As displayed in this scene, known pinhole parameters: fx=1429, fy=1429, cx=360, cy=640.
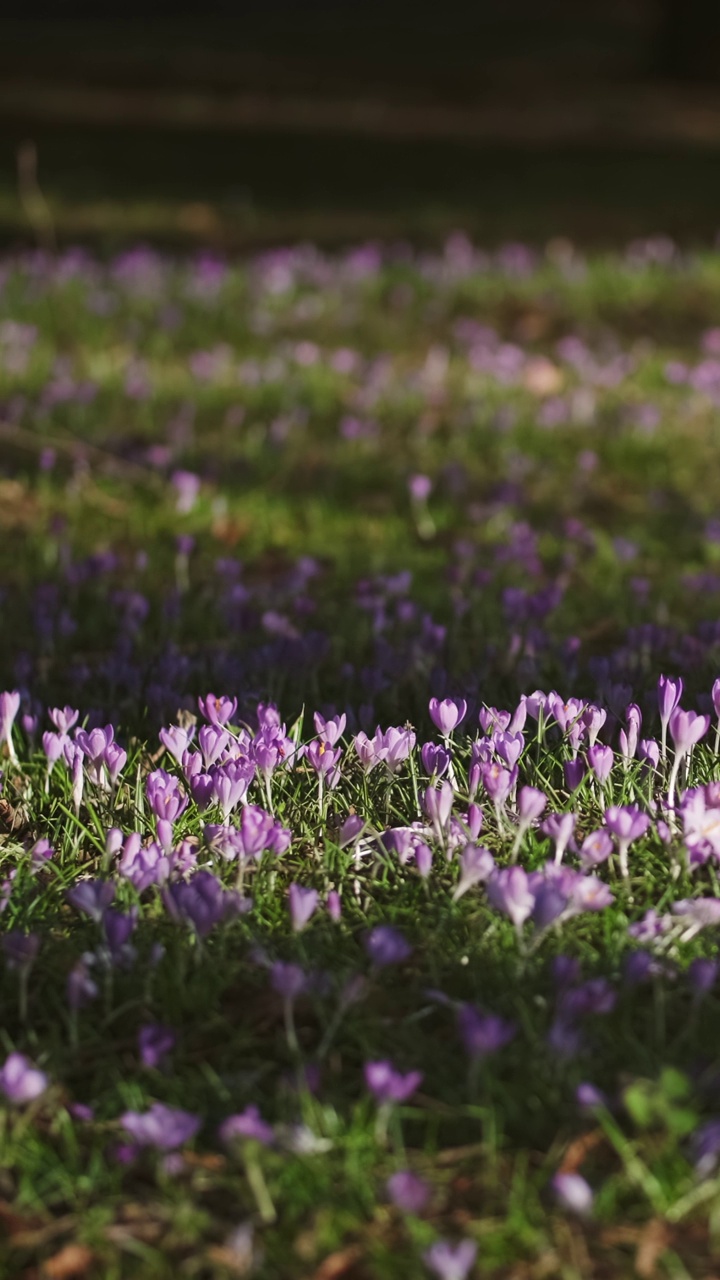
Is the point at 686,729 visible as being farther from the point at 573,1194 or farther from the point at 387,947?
the point at 573,1194

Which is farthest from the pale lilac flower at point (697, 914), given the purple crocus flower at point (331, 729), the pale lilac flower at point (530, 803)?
the purple crocus flower at point (331, 729)

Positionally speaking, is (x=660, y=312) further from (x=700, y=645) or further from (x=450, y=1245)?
(x=450, y=1245)

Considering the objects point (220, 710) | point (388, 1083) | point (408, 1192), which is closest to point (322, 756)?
point (220, 710)

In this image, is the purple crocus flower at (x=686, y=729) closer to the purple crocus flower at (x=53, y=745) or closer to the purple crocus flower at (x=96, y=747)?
the purple crocus flower at (x=96, y=747)

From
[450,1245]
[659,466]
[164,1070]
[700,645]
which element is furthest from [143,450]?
[450,1245]

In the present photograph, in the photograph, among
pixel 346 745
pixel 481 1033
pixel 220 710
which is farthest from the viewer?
pixel 346 745

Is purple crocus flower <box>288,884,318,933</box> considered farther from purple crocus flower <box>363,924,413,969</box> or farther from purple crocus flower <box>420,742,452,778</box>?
purple crocus flower <box>420,742,452,778</box>
